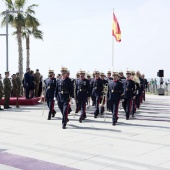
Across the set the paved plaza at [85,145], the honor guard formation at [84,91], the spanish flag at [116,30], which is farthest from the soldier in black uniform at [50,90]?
the spanish flag at [116,30]

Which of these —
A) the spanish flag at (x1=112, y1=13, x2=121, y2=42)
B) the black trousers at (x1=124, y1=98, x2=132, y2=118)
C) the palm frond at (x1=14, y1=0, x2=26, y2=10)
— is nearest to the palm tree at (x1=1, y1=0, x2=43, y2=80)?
the palm frond at (x1=14, y1=0, x2=26, y2=10)

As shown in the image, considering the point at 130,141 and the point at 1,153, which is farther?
the point at 130,141

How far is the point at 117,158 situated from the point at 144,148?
3.83 feet

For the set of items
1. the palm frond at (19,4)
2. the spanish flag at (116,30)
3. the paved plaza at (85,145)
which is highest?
the palm frond at (19,4)

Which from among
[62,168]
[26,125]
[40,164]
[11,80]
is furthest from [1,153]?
[11,80]

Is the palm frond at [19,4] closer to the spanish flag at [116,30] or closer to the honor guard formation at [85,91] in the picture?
the spanish flag at [116,30]

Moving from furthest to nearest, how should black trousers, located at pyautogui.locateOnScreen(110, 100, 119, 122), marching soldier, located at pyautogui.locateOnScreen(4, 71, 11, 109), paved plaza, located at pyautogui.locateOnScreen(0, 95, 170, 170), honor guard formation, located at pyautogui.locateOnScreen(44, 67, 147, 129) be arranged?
marching soldier, located at pyautogui.locateOnScreen(4, 71, 11, 109) < black trousers, located at pyautogui.locateOnScreen(110, 100, 119, 122) < honor guard formation, located at pyautogui.locateOnScreen(44, 67, 147, 129) < paved plaza, located at pyautogui.locateOnScreen(0, 95, 170, 170)

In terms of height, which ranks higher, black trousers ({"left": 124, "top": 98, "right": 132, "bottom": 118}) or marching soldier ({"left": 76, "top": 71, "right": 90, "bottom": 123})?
marching soldier ({"left": 76, "top": 71, "right": 90, "bottom": 123})

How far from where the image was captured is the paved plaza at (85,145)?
6770 mm

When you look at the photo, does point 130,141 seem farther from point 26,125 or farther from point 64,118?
point 26,125

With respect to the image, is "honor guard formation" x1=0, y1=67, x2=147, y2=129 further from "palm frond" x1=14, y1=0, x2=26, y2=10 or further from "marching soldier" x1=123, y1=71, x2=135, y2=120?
"palm frond" x1=14, y1=0, x2=26, y2=10

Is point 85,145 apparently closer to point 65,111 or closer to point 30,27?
point 65,111

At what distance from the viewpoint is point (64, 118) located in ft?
36.2

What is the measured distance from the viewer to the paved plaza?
6.77m
